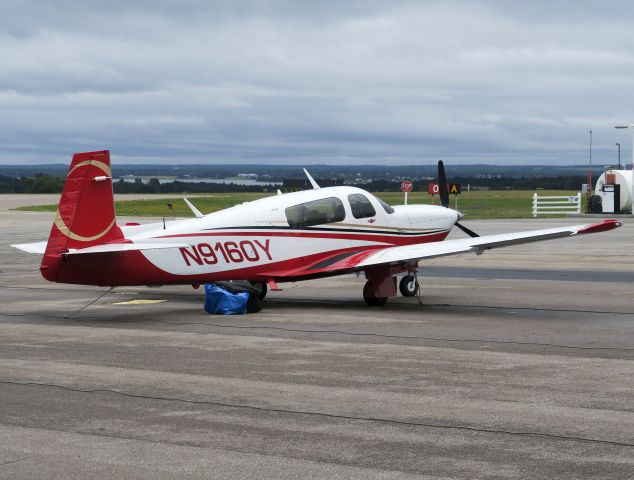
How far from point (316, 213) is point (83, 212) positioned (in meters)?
4.36

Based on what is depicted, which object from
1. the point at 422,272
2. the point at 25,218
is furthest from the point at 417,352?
the point at 25,218

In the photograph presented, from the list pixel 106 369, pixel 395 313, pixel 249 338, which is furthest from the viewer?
pixel 395 313

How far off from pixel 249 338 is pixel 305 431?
5886 millimetres

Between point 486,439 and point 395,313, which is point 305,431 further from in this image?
point 395,313

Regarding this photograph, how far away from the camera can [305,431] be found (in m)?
9.11

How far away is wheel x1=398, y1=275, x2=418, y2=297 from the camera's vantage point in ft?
66.2

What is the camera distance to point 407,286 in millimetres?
20266

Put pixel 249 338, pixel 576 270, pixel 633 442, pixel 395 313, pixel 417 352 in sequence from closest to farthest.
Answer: pixel 633 442 < pixel 417 352 < pixel 249 338 < pixel 395 313 < pixel 576 270

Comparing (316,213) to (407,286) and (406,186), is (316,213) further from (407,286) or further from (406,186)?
(406,186)

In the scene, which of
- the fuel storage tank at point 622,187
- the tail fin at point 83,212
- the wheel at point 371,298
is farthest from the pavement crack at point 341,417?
the fuel storage tank at point 622,187

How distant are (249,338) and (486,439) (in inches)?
261

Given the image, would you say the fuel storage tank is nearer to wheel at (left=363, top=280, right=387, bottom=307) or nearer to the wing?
the wing

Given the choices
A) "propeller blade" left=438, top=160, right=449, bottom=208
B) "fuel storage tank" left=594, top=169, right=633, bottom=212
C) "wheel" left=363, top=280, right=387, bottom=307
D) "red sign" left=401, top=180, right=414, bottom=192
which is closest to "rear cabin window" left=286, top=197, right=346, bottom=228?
"wheel" left=363, top=280, right=387, bottom=307

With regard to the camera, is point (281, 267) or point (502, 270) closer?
point (281, 267)
